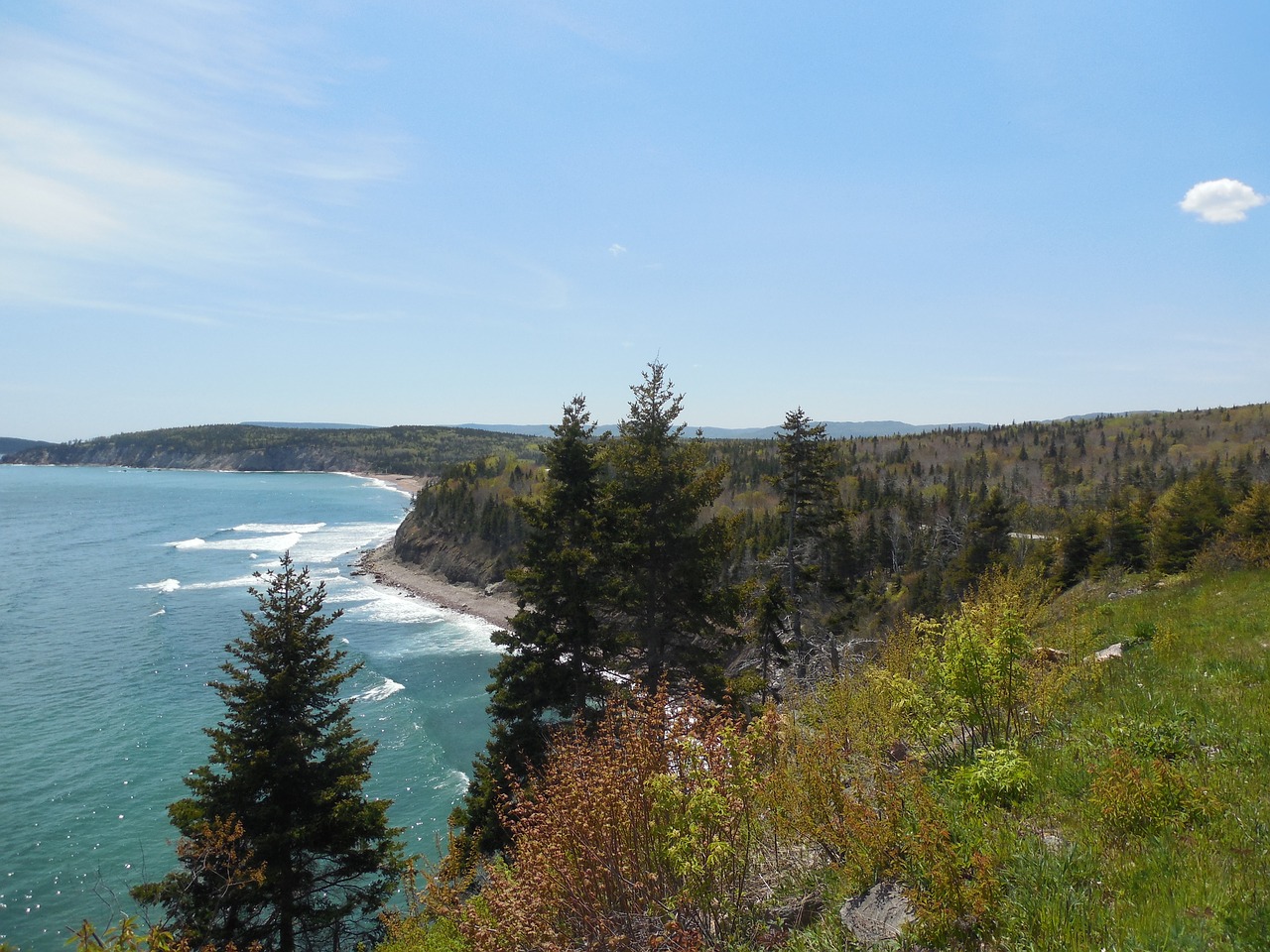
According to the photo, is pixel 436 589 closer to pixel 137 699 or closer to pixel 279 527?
pixel 137 699

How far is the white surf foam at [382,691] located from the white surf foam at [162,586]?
38644mm

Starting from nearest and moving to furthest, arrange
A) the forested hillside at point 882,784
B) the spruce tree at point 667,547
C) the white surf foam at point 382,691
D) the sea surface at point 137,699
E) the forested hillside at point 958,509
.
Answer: the forested hillside at point 882,784 → the spruce tree at point 667,547 → the sea surface at point 137,699 → the forested hillside at point 958,509 → the white surf foam at point 382,691

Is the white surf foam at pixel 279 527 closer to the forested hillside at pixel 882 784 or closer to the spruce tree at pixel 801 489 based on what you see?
the spruce tree at pixel 801 489

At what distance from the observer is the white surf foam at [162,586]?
67.4 metres

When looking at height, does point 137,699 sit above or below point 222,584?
below

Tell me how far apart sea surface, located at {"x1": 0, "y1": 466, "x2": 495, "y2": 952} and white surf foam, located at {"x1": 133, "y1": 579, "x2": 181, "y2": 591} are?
278mm

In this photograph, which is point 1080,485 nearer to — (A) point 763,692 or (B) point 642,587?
(A) point 763,692

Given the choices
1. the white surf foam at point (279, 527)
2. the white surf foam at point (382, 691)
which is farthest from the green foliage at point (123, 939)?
the white surf foam at point (279, 527)

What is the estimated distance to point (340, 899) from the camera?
2531 centimetres

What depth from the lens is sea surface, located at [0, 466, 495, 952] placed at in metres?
23.6

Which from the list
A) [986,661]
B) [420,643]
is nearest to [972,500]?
[420,643]

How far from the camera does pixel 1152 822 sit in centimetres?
523

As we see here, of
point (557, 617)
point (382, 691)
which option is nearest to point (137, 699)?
point (382, 691)

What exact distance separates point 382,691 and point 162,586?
139 feet
